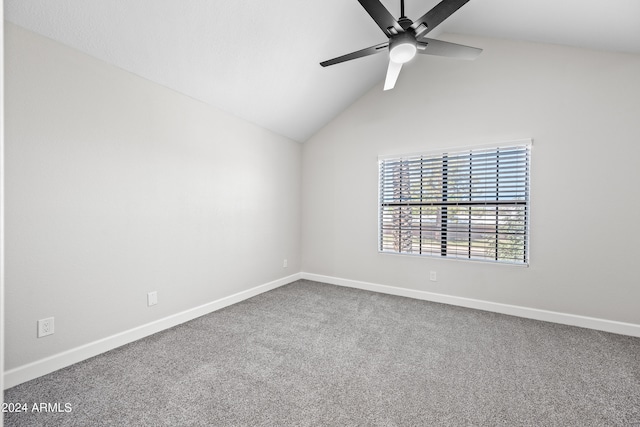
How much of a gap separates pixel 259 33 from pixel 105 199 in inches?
71.9

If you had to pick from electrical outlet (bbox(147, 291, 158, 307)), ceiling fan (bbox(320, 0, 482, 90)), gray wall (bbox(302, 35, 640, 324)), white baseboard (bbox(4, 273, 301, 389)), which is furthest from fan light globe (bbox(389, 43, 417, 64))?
white baseboard (bbox(4, 273, 301, 389))

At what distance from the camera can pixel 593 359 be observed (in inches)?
85.6

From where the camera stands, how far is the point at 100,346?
2207mm

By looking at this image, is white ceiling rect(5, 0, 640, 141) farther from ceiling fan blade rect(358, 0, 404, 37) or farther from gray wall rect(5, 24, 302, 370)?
ceiling fan blade rect(358, 0, 404, 37)

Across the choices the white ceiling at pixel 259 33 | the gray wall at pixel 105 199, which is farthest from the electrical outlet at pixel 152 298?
the white ceiling at pixel 259 33

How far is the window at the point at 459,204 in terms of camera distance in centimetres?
305

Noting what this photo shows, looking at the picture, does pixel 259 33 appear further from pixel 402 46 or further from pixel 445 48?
pixel 445 48

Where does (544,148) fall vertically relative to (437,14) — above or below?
below

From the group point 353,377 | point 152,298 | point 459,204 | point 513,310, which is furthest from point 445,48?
point 152,298

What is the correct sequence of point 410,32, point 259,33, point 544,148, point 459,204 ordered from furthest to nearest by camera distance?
point 459,204 < point 544,148 < point 259,33 < point 410,32

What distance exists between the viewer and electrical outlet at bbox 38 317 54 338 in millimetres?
1926

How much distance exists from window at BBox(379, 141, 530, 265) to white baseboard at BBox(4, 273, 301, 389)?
7.29 ft

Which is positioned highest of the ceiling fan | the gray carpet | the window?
the ceiling fan

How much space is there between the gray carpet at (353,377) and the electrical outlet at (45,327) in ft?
0.91
